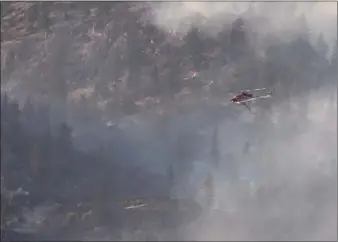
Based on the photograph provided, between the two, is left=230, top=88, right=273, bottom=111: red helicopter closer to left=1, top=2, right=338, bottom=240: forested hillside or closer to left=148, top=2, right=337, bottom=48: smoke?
left=1, top=2, right=338, bottom=240: forested hillside

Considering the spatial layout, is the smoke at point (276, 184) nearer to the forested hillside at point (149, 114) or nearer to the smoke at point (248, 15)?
the forested hillside at point (149, 114)

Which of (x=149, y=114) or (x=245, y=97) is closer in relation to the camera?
(x=245, y=97)

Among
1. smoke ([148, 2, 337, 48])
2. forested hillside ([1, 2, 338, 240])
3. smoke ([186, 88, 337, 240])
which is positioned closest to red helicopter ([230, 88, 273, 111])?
forested hillside ([1, 2, 338, 240])

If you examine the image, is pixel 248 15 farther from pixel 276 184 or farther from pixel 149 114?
pixel 276 184

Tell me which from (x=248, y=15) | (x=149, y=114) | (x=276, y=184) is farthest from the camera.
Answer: (x=149, y=114)

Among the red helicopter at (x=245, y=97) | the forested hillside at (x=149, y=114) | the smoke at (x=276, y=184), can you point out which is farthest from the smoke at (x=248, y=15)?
the smoke at (x=276, y=184)

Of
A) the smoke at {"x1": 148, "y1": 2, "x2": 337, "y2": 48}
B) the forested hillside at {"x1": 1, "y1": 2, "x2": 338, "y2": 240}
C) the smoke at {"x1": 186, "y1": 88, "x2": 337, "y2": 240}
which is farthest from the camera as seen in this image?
the smoke at {"x1": 186, "y1": 88, "x2": 337, "y2": 240}

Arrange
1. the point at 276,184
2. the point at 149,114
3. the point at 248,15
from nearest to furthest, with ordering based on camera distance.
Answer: the point at 248,15 → the point at 276,184 → the point at 149,114

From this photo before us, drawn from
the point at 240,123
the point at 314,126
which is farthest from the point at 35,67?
the point at 314,126

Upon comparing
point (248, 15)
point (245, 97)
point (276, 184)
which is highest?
point (248, 15)

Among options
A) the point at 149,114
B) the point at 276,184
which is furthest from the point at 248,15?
the point at 276,184

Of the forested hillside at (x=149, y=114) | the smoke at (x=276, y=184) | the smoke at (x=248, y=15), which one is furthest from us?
the smoke at (x=276, y=184)

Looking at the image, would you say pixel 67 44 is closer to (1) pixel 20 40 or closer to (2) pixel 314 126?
(1) pixel 20 40
